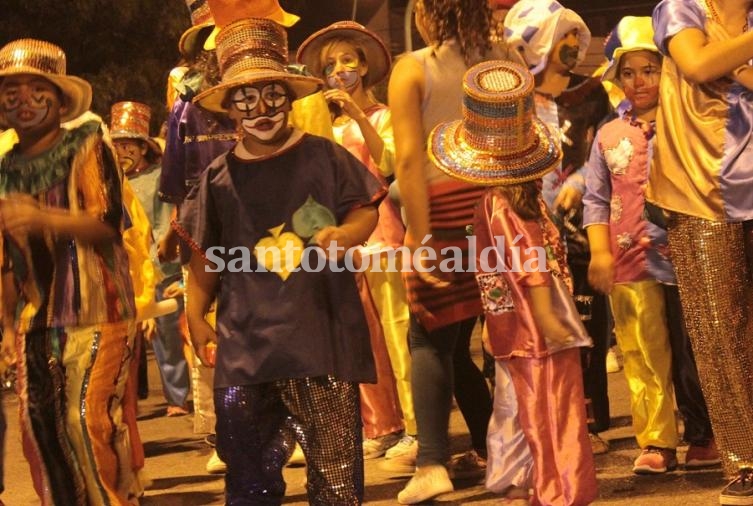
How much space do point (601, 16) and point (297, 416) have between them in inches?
911

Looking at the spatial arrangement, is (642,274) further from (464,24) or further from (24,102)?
(24,102)

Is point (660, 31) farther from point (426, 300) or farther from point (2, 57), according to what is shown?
point (2, 57)

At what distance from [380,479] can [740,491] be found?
191 centimetres

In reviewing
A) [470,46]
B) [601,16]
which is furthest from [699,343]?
[601,16]

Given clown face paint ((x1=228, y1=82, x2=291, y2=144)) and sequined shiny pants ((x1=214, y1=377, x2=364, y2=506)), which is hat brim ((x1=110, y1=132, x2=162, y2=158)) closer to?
clown face paint ((x1=228, y1=82, x2=291, y2=144))

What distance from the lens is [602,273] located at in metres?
6.09

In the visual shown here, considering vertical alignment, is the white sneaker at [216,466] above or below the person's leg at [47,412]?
below

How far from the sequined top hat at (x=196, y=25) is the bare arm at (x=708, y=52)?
2.38 m

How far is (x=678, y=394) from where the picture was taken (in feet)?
A: 22.1

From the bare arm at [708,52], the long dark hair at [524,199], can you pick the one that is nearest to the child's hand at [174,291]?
the long dark hair at [524,199]

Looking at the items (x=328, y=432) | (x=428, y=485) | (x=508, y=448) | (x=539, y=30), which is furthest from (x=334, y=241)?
(x=539, y=30)

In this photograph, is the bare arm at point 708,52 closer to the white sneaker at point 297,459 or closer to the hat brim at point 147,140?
the white sneaker at point 297,459

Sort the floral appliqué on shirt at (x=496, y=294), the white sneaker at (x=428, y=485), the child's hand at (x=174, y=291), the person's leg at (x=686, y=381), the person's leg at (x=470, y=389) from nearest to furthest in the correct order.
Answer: the floral appliqué on shirt at (x=496, y=294) → the white sneaker at (x=428, y=485) → the person's leg at (x=470, y=389) → the person's leg at (x=686, y=381) → the child's hand at (x=174, y=291)

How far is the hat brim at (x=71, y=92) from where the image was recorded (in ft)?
17.7
